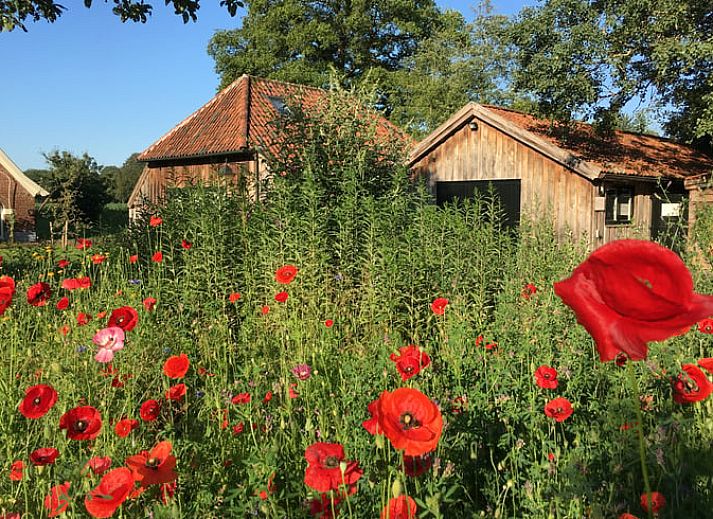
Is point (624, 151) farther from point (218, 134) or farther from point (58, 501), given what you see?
point (58, 501)

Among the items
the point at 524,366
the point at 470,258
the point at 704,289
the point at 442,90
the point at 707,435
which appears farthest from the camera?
the point at 442,90

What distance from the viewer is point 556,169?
1524 cm

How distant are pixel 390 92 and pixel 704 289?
28687 mm

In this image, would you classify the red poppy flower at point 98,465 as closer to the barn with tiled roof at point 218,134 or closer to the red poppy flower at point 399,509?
the red poppy flower at point 399,509

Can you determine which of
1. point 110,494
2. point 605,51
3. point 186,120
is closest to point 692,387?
point 110,494

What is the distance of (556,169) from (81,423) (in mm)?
15052

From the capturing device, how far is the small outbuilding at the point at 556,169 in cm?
1472

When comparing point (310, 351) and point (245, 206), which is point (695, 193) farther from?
point (310, 351)

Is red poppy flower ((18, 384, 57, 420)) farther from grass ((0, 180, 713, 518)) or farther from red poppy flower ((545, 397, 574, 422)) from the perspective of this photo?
red poppy flower ((545, 397, 574, 422))

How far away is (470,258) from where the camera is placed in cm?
599

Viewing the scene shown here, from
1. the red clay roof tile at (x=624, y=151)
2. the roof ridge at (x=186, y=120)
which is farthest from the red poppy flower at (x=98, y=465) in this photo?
the roof ridge at (x=186, y=120)

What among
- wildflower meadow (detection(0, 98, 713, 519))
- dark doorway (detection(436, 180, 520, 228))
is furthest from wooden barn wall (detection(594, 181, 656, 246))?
wildflower meadow (detection(0, 98, 713, 519))

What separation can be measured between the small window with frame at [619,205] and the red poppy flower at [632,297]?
15166 millimetres

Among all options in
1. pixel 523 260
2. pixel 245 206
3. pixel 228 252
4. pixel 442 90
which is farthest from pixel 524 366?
pixel 442 90
